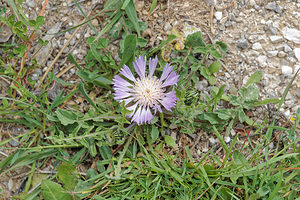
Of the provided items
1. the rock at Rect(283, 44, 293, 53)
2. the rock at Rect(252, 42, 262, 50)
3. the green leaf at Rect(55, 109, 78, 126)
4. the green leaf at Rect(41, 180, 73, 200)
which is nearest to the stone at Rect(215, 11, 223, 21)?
the rock at Rect(252, 42, 262, 50)

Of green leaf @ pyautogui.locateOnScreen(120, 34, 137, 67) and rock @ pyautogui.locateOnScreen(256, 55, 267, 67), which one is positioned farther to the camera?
rock @ pyautogui.locateOnScreen(256, 55, 267, 67)

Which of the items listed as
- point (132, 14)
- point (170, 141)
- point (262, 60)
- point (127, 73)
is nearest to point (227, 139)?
point (170, 141)

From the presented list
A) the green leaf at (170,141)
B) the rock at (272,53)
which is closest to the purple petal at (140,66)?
the green leaf at (170,141)

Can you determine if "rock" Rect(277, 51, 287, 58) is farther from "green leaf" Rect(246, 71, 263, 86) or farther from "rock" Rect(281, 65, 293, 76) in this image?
"green leaf" Rect(246, 71, 263, 86)

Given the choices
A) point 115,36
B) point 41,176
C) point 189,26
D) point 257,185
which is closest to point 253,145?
point 257,185

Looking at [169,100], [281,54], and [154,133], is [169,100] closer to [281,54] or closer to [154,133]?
[154,133]

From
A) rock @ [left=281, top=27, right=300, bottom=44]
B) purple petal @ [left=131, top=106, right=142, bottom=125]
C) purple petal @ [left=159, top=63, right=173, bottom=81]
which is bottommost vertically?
rock @ [left=281, top=27, right=300, bottom=44]

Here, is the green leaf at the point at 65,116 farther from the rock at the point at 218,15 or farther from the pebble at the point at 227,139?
the rock at the point at 218,15
